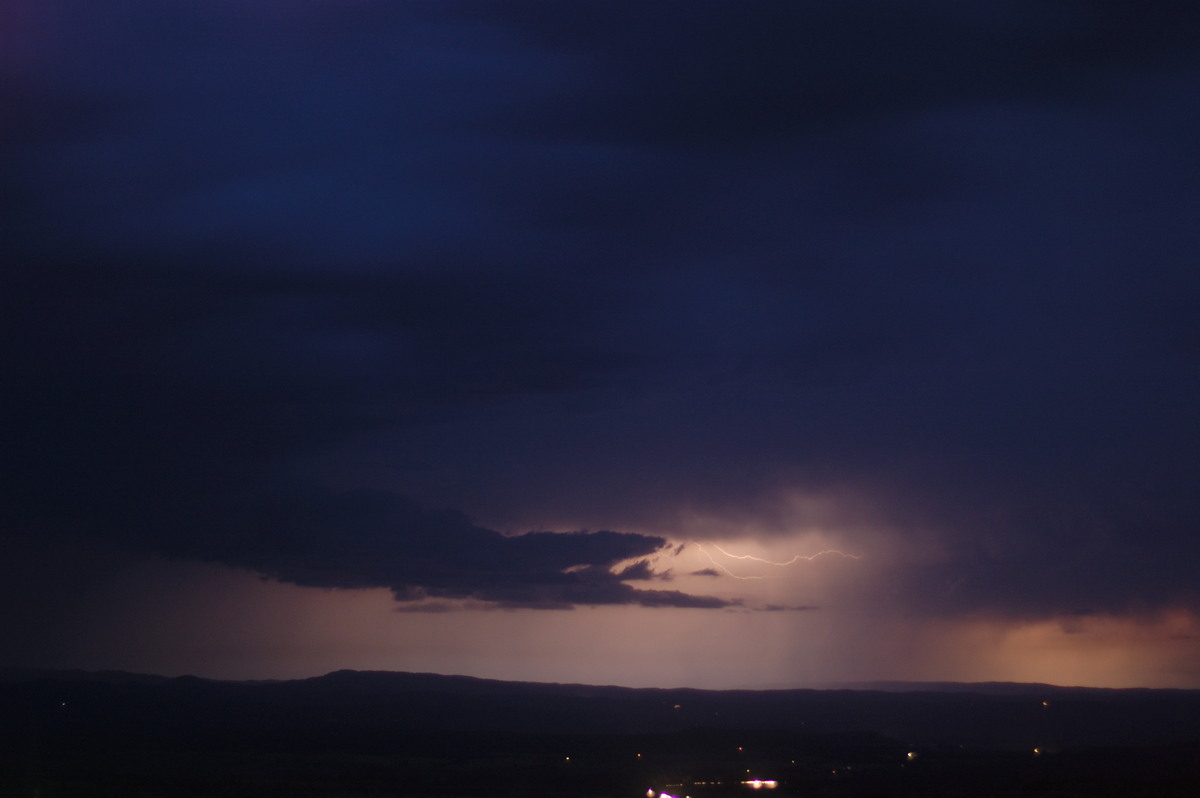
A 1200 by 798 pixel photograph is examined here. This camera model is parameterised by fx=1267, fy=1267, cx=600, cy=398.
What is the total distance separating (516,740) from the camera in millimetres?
195625

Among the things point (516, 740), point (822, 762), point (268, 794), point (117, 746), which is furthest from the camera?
point (516, 740)

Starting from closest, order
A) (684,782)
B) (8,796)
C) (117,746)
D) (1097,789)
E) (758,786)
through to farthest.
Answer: (1097,789)
(8,796)
(758,786)
(684,782)
(117,746)

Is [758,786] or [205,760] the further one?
[205,760]

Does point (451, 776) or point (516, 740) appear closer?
point (451, 776)

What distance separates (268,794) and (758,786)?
146 ft

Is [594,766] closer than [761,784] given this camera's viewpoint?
No

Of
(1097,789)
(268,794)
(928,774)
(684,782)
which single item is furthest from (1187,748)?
(268,794)

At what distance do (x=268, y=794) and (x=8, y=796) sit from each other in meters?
21.1

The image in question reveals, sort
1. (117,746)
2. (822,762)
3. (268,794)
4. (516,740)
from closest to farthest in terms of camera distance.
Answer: (268,794) < (822,762) < (117,746) < (516,740)

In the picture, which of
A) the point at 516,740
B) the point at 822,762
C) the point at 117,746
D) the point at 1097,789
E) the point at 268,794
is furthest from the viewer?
the point at 516,740

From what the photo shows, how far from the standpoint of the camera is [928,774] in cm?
12181

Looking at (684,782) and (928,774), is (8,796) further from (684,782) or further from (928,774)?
(928,774)

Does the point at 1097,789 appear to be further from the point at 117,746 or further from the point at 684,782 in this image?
the point at 117,746

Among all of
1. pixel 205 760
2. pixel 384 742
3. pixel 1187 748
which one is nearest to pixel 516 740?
pixel 384 742
